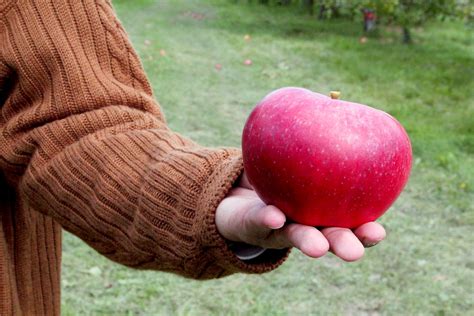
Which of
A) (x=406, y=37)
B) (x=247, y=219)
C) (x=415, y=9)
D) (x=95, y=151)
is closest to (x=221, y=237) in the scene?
(x=247, y=219)

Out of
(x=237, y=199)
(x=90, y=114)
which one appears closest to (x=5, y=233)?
(x=90, y=114)

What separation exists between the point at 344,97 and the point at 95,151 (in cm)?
534

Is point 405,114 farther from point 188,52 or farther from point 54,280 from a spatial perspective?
point 54,280

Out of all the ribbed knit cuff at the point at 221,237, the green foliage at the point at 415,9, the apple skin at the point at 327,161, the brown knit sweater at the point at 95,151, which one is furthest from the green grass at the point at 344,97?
the apple skin at the point at 327,161

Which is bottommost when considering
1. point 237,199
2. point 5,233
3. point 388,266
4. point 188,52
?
point 188,52

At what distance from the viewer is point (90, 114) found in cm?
122

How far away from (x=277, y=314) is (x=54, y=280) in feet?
5.39

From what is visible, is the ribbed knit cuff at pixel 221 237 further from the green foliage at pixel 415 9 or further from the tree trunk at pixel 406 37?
the tree trunk at pixel 406 37

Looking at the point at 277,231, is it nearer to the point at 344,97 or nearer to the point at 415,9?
the point at 344,97

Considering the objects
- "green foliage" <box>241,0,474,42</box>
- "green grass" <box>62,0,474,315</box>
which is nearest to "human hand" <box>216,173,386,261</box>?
"green grass" <box>62,0,474,315</box>

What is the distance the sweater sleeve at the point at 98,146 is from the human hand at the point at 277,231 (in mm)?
70

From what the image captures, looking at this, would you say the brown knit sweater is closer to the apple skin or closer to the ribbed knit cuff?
the ribbed knit cuff

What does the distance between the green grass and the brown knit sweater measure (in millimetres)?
1832

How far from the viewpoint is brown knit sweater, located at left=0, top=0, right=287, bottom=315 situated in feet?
3.63
